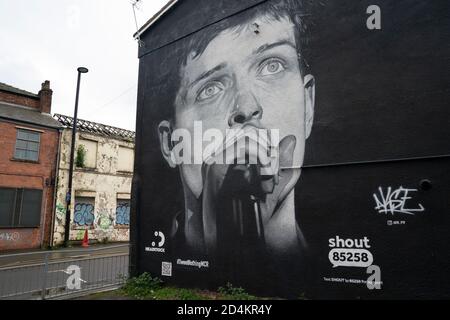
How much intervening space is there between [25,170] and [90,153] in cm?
417

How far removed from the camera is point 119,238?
23297 millimetres

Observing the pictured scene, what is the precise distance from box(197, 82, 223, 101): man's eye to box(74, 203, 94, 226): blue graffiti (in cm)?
1534

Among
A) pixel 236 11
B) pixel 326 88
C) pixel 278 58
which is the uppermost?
pixel 236 11

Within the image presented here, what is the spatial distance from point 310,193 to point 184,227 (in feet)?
11.5

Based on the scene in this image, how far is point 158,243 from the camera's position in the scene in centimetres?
938

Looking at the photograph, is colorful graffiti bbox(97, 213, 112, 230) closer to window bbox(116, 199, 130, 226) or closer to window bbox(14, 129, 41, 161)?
window bbox(116, 199, 130, 226)

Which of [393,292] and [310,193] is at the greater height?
[310,193]

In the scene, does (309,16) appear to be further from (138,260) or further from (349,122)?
(138,260)

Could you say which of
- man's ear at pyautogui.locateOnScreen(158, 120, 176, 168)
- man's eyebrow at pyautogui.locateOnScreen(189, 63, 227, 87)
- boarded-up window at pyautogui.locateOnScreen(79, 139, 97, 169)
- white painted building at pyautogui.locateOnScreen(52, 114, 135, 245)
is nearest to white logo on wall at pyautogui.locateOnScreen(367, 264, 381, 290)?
man's ear at pyautogui.locateOnScreen(158, 120, 176, 168)

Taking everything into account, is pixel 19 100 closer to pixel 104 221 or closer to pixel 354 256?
pixel 104 221

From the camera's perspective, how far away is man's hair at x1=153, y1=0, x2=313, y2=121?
7.58 m

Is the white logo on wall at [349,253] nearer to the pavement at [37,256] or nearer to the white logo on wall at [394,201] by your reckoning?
the white logo on wall at [394,201]
